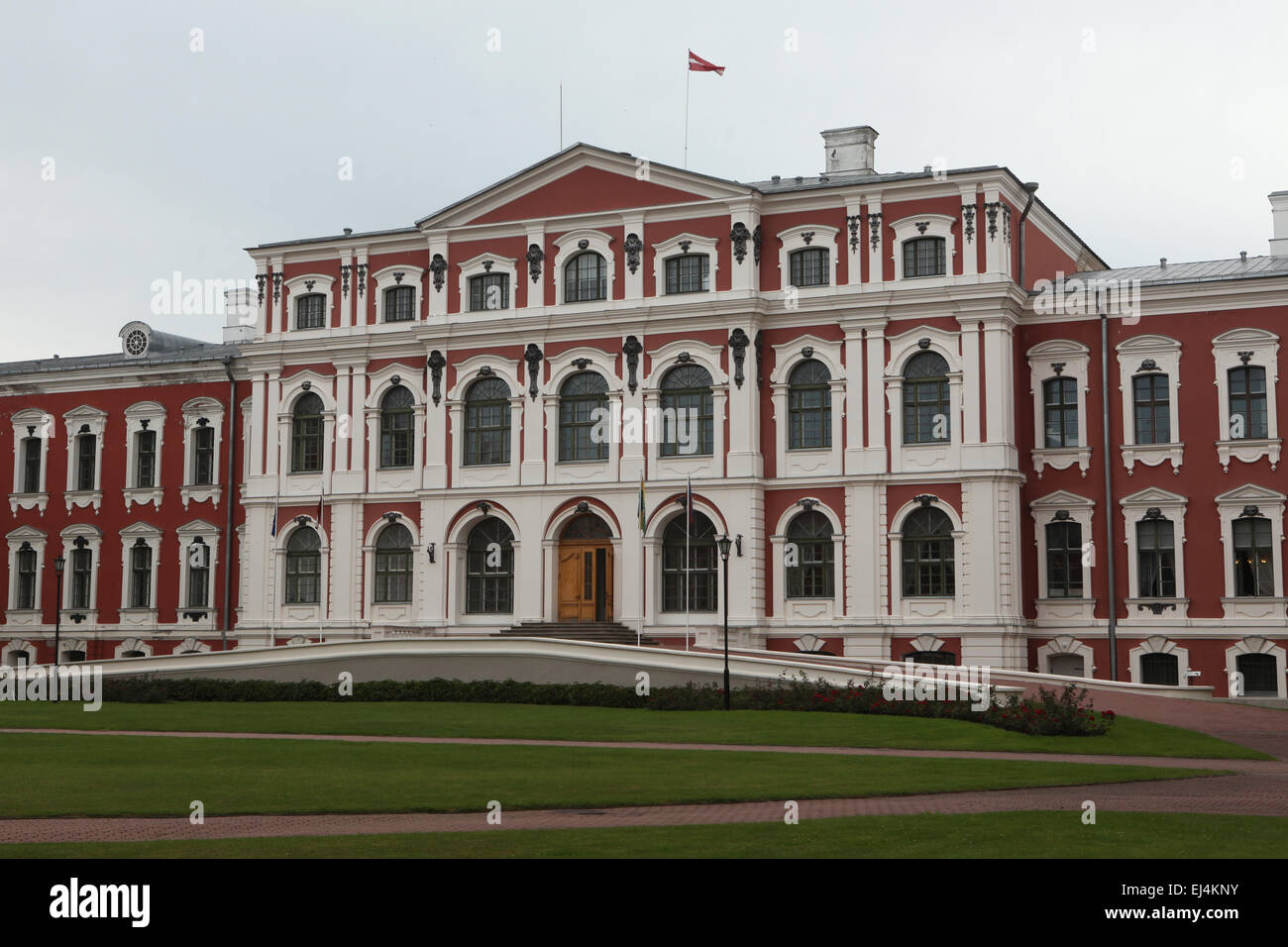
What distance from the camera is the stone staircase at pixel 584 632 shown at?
4309 cm

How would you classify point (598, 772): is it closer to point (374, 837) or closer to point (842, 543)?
point (374, 837)

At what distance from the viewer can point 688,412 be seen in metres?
44.6

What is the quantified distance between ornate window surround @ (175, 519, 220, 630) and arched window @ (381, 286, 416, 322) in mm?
9767

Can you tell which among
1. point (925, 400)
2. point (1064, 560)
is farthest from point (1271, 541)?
point (925, 400)

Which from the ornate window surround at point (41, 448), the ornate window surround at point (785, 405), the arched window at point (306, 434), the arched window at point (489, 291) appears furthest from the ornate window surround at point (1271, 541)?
the ornate window surround at point (41, 448)

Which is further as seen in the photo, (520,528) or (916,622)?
(520,528)

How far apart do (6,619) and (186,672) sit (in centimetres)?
1817

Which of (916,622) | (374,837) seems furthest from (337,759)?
(916,622)

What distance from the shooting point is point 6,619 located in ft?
178

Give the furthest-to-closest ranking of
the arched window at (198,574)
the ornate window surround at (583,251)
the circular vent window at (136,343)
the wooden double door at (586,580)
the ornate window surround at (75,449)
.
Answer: the circular vent window at (136,343)
the ornate window surround at (75,449)
the arched window at (198,574)
the ornate window surround at (583,251)
the wooden double door at (586,580)

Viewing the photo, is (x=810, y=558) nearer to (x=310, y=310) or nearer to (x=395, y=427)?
(x=395, y=427)

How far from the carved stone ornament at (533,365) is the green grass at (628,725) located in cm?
1385

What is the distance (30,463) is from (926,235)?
33105mm

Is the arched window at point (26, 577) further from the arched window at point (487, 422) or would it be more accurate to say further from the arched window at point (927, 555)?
the arched window at point (927, 555)
